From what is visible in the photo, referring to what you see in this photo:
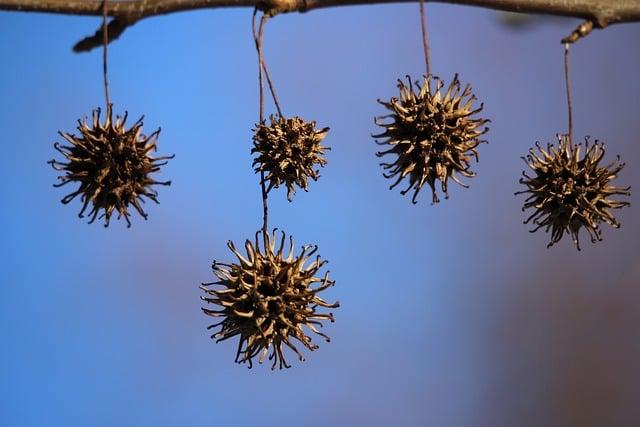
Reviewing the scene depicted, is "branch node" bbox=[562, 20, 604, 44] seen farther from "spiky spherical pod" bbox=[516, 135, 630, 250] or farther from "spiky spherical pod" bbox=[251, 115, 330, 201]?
"spiky spherical pod" bbox=[251, 115, 330, 201]

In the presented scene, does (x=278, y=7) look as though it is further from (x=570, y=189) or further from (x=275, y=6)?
(x=570, y=189)

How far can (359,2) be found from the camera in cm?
121

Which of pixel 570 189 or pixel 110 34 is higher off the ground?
pixel 110 34

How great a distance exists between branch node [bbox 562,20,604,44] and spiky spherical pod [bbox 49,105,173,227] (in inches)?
22.8

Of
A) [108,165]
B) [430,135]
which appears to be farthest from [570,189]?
[108,165]

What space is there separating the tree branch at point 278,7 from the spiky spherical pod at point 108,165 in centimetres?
18

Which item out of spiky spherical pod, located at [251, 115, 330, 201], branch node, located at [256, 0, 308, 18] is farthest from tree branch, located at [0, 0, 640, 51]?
spiky spherical pod, located at [251, 115, 330, 201]

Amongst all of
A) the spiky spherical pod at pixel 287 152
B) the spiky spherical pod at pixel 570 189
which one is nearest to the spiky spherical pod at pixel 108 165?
the spiky spherical pod at pixel 287 152

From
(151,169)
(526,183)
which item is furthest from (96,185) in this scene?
(526,183)

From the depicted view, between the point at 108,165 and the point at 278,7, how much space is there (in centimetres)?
33

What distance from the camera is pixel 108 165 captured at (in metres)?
1.07

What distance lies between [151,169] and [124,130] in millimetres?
58

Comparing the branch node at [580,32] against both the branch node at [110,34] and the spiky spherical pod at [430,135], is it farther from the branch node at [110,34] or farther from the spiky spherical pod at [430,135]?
the branch node at [110,34]

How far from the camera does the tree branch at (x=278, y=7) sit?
1.16m
